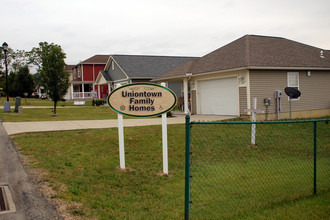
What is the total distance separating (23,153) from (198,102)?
1296 cm

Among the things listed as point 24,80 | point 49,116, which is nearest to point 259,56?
point 49,116

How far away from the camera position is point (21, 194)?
16.2ft

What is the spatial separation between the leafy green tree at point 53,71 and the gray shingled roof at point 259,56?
23.0 ft

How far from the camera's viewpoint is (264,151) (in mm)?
8680

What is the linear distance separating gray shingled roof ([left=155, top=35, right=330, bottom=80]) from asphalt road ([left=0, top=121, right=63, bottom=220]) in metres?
11.6

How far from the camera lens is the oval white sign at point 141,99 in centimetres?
668

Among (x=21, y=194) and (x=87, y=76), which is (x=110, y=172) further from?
A: (x=87, y=76)

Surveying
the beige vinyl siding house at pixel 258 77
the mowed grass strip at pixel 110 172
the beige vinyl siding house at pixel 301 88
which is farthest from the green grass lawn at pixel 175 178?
the beige vinyl siding house at pixel 258 77

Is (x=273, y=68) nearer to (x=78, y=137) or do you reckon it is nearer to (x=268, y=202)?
(x=78, y=137)

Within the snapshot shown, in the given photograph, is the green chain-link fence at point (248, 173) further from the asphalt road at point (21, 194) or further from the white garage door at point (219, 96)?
the white garage door at point (219, 96)

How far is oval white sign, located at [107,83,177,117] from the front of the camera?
668 centimetres

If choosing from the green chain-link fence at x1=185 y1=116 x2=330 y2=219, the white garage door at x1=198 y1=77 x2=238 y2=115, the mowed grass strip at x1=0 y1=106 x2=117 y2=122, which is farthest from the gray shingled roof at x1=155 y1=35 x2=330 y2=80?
the green chain-link fence at x1=185 y1=116 x2=330 y2=219

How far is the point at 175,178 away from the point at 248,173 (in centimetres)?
163

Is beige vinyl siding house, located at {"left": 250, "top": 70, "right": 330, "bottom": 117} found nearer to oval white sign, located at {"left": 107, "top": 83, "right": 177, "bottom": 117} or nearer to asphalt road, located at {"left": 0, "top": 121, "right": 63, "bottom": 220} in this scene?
oval white sign, located at {"left": 107, "top": 83, "right": 177, "bottom": 117}
